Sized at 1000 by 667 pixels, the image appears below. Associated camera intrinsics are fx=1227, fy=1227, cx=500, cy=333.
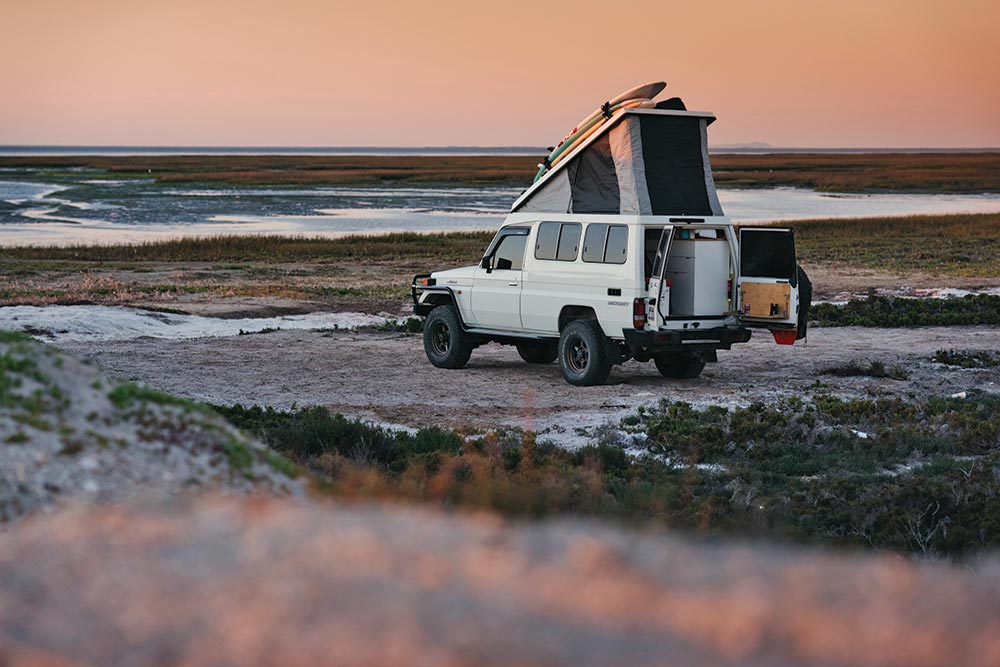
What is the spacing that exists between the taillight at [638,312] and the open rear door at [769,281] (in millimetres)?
1472

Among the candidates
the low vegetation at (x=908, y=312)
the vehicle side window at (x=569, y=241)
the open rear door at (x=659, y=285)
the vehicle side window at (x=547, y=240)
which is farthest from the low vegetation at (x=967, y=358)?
the vehicle side window at (x=547, y=240)

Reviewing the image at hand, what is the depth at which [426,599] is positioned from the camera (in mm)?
4676

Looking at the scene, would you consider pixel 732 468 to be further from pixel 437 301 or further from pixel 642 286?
pixel 437 301

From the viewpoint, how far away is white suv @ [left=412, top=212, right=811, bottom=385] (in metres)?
15.0

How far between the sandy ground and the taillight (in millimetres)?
924

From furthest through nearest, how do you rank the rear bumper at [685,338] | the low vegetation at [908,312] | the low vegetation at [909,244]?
the low vegetation at [909,244]
the low vegetation at [908,312]
the rear bumper at [685,338]

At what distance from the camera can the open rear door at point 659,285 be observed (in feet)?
48.6

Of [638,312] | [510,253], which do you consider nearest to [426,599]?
[638,312]

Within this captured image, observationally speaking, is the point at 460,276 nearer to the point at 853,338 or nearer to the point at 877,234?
the point at 853,338

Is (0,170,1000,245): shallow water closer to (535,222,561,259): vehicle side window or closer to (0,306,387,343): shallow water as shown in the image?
(0,306,387,343): shallow water

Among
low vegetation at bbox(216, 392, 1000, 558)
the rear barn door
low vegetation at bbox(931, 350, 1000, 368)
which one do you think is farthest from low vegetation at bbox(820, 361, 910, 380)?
low vegetation at bbox(216, 392, 1000, 558)

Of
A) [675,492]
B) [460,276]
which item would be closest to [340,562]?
[675,492]

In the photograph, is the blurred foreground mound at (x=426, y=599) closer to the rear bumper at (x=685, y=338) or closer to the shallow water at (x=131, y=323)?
the rear bumper at (x=685, y=338)

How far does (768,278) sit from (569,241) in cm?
256
